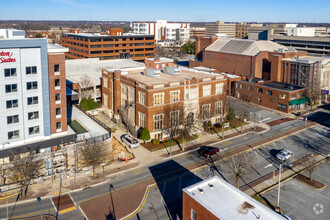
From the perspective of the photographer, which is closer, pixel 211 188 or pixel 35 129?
pixel 211 188

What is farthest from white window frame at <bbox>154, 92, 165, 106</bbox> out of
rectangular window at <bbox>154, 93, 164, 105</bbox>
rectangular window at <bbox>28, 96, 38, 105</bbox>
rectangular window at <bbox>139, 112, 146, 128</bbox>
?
rectangular window at <bbox>28, 96, 38, 105</bbox>

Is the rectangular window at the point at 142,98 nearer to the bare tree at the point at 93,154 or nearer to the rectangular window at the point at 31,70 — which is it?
the bare tree at the point at 93,154

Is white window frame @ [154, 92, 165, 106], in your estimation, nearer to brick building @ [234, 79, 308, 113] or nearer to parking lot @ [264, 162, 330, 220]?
parking lot @ [264, 162, 330, 220]

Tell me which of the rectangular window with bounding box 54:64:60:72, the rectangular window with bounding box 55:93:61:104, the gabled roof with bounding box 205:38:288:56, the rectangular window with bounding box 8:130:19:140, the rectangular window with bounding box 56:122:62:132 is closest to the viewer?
the rectangular window with bounding box 8:130:19:140

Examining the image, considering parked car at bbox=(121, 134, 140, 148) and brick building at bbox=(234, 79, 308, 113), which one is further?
brick building at bbox=(234, 79, 308, 113)

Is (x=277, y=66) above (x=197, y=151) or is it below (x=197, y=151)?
above

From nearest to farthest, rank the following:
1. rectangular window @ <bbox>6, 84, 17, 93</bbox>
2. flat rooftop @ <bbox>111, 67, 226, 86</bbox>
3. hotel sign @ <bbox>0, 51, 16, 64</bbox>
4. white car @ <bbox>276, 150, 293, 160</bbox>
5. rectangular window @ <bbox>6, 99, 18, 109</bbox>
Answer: hotel sign @ <bbox>0, 51, 16, 64</bbox>
rectangular window @ <bbox>6, 84, 17, 93</bbox>
rectangular window @ <bbox>6, 99, 18, 109</bbox>
white car @ <bbox>276, 150, 293, 160</bbox>
flat rooftop @ <bbox>111, 67, 226, 86</bbox>

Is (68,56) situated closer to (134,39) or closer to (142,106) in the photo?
(134,39)

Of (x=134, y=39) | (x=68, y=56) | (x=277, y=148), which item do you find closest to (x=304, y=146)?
(x=277, y=148)
